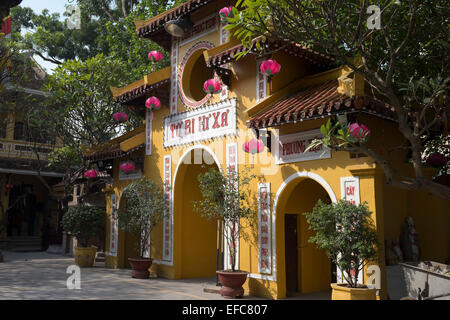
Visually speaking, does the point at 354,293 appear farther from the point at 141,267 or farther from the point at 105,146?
the point at 105,146

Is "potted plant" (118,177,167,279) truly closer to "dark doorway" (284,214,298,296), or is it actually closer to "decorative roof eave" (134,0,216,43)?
"dark doorway" (284,214,298,296)

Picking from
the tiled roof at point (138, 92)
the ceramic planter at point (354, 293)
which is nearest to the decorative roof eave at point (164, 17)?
the tiled roof at point (138, 92)

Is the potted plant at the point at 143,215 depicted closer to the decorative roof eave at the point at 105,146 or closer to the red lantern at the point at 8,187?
the decorative roof eave at the point at 105,146

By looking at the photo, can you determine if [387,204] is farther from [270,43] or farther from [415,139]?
[270,43]

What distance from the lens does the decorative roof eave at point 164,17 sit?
39.1 ft

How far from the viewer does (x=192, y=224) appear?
13.1 m

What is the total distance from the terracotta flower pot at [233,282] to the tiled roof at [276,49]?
4744 millimetres

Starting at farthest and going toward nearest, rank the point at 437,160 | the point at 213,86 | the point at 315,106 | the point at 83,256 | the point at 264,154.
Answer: the point at 83,256, the point at 213,86, the point at 264,154, the point at 437,160, the point at 315,106

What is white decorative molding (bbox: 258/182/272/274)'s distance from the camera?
388 inches

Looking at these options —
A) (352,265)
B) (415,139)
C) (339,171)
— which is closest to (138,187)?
(339,171)

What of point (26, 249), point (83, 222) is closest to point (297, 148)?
point (83, 222)

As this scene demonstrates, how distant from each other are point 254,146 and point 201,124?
2311mm

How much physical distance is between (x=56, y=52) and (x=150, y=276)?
19386 mm

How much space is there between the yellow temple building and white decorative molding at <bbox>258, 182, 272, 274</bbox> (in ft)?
0.08
